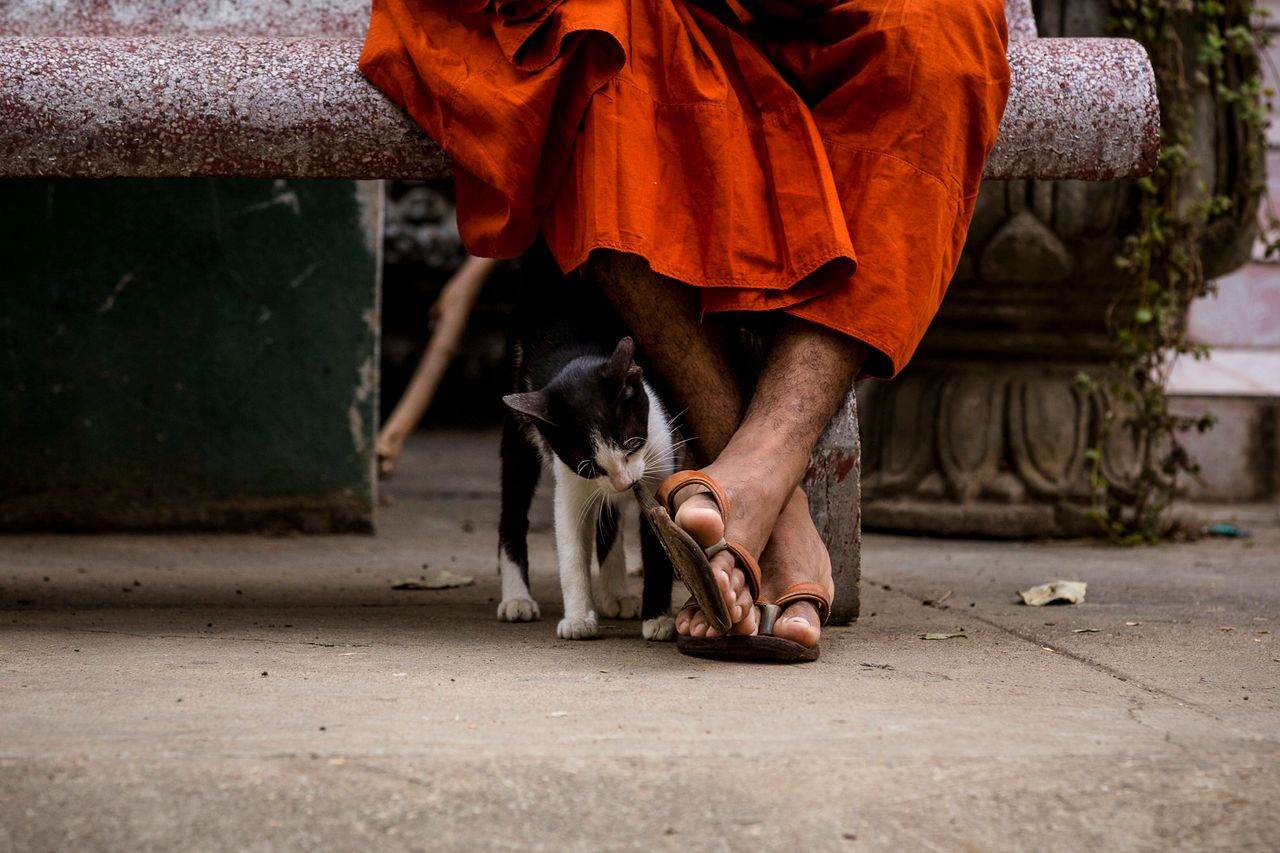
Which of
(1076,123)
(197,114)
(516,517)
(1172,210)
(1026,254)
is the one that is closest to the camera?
(197,114)

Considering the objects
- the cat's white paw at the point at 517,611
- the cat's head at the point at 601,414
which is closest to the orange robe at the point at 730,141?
the cat's head at the point at 601,414

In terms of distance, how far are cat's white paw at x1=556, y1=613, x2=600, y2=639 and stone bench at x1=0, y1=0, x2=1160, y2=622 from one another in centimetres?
36

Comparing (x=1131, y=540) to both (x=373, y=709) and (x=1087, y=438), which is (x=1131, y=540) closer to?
(x=1087, y=438)

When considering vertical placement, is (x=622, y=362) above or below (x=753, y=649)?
above

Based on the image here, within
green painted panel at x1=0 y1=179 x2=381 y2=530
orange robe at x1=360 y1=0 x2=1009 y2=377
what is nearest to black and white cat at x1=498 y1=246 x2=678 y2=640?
orange robe at x1=360 y1=0 x2=1009 y2=377

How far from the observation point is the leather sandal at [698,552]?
5.00ft

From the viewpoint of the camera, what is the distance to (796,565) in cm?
173

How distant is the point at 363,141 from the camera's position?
1872 mm

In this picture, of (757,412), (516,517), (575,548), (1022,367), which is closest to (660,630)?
(575,548)

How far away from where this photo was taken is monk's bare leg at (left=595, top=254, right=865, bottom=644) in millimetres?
1653

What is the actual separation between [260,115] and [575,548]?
0.78 metres

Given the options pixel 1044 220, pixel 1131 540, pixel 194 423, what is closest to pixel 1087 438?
pixel 1131 540

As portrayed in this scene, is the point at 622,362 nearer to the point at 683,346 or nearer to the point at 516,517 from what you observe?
the point at 683,346

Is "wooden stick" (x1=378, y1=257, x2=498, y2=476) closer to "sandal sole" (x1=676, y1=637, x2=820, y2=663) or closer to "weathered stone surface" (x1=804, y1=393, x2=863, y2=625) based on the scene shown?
"weathered stone surface" (x1=804, y1=393, x2=863, y2=625)
